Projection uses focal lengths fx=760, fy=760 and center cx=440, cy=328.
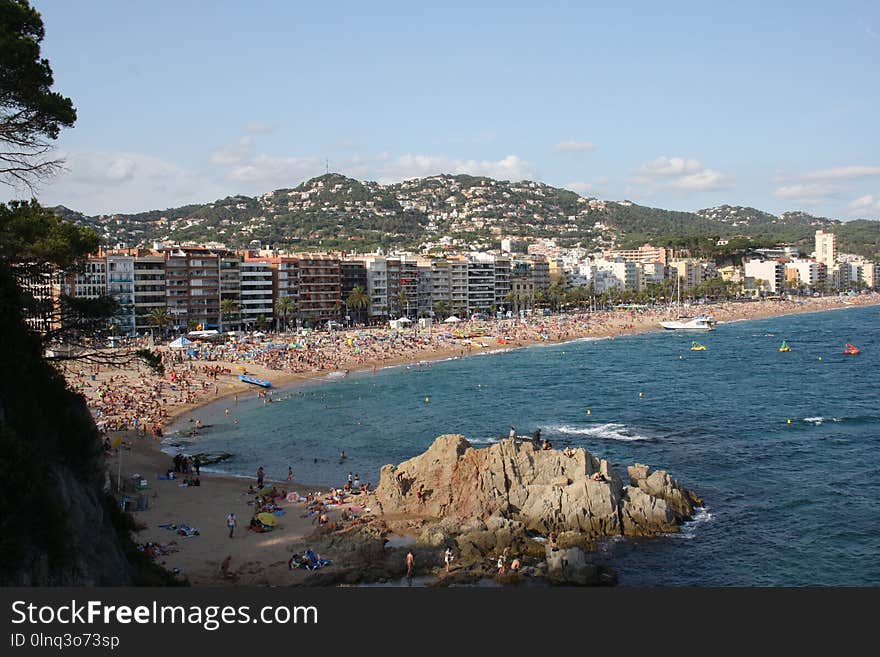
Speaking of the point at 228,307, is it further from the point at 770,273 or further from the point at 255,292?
the point at 770,273

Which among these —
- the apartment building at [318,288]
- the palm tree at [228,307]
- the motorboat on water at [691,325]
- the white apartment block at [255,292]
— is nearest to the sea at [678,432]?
the palm tree at [228,307]

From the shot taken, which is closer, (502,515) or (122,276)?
(502,515)

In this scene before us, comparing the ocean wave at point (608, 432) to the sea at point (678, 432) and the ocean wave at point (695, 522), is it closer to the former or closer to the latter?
the sea at point (678, 432)

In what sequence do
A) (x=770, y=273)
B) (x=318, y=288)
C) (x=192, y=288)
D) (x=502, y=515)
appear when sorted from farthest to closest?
(x=770, y=273) → (x=318, y=288) → (x=192, y=288) → (x=502, y=515)

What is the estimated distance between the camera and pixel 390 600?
25.7 feet

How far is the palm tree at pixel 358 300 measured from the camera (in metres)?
97.9

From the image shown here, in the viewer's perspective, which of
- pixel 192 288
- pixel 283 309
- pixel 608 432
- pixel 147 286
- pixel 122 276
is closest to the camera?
pixel 608 432

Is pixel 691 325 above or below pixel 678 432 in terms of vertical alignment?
above

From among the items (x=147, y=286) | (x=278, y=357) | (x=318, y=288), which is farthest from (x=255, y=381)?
(x=318, y=288)

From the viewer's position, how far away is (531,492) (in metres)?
23.0

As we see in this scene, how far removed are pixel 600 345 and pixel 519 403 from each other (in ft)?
143

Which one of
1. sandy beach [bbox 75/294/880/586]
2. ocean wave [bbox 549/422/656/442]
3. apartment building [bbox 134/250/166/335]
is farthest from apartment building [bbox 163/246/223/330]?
ocean wave [bbox 549/422/656/442]

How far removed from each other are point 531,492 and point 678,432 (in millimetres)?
15538

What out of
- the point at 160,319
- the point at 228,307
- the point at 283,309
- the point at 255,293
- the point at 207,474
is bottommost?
the point at 207,474
